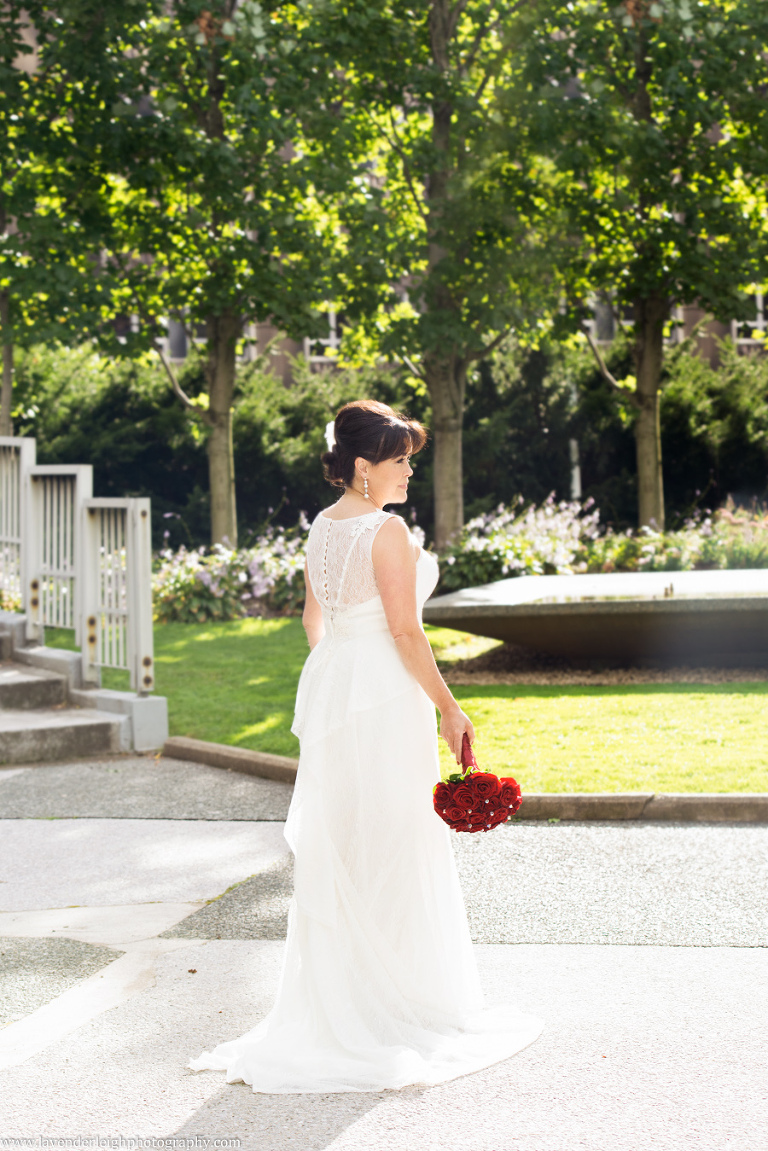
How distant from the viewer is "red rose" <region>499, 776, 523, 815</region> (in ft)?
12.0

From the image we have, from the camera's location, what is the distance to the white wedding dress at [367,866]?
360cm

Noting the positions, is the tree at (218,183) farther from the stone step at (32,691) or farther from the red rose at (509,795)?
the red rose at (509,795)

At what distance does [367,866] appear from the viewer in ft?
12.4

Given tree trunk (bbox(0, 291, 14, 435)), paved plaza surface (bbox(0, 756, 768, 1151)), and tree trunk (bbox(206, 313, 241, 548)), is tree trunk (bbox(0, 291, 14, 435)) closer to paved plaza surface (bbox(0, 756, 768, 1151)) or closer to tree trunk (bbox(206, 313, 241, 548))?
tree trunk (bbox(206, 313, 241, 548))

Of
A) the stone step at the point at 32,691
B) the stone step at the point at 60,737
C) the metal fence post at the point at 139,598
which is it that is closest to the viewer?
the stone step at the point at 60,737

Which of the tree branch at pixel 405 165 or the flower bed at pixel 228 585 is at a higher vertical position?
the tree branch at pixel 405 165

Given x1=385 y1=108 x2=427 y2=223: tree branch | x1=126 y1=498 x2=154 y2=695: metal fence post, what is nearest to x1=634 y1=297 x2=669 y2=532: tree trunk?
x1=385 y1=108 x2=427 y2=223: tree branch

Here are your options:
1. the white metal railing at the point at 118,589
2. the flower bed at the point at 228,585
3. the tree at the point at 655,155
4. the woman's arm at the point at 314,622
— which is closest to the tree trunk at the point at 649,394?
the tree at the point at 655,155

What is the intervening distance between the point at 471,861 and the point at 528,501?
55.9 ft

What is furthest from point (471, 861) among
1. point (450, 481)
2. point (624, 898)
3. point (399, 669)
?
point (450, 481)

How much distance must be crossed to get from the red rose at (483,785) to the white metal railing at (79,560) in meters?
5.32

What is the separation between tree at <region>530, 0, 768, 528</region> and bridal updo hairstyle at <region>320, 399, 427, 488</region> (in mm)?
13855

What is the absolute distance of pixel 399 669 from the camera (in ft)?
12.5

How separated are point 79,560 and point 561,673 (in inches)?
187
